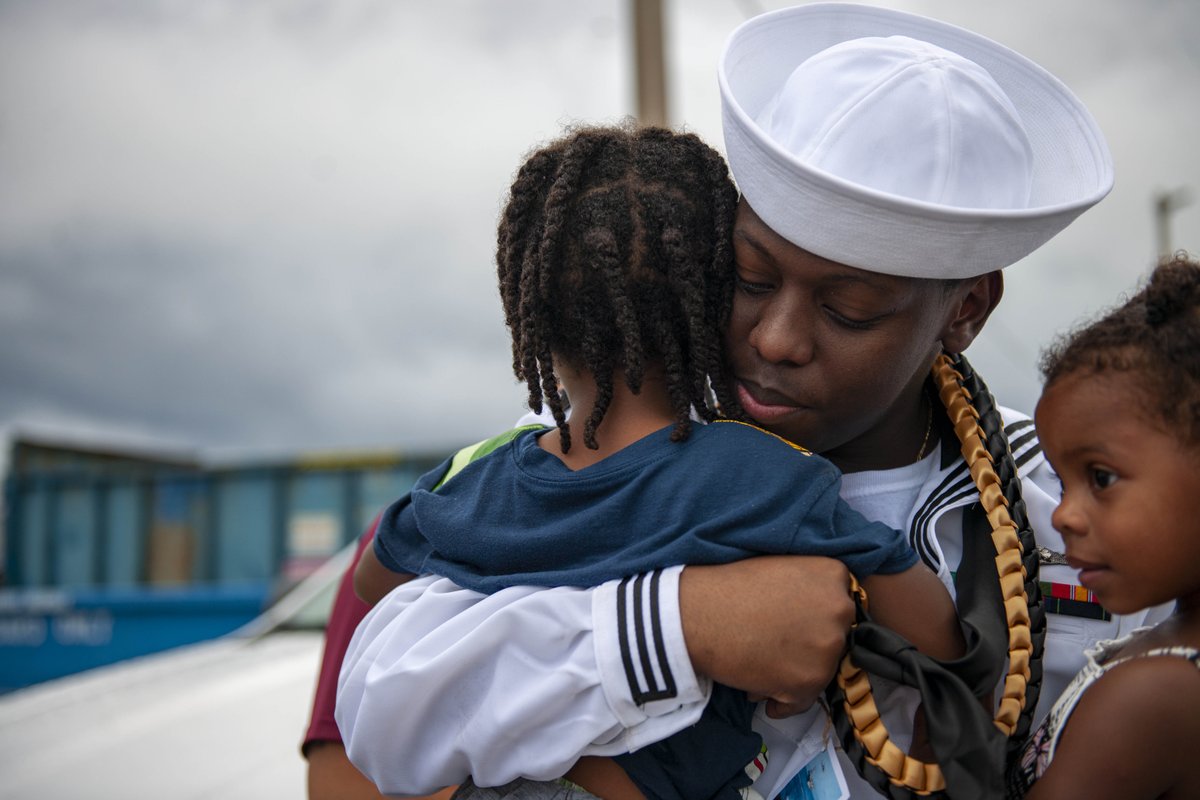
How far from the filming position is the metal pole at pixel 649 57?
25.1 ft

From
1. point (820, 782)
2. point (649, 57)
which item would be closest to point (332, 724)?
point (820, 782)

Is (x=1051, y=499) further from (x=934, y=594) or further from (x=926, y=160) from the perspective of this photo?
(x=926, y=160)

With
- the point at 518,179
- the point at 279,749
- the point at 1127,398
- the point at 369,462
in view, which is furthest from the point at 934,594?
the point at 369,462

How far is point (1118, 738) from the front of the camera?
4.39 feet

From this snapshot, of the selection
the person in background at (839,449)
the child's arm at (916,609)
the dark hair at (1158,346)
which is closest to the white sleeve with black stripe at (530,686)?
the person in background at (839,449)

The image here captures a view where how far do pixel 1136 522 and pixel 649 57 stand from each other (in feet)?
22.7

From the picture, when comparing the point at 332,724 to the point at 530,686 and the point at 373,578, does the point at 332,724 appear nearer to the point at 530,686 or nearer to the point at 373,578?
the point at 373,578

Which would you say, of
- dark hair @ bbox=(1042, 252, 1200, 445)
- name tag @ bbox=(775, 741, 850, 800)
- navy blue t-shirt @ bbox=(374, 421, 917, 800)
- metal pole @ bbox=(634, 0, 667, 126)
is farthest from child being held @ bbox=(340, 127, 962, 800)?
metal pole @ bbox=(634, 0, 667, 126)

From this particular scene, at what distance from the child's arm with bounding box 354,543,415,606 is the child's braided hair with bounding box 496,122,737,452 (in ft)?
1.40

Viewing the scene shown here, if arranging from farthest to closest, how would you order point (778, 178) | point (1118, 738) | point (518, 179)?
point (518, 179) < point (778, 178) < point (1118, 738)

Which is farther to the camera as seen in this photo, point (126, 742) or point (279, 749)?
point (126, 742)

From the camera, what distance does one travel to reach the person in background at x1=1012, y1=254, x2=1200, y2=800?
4.31 ft

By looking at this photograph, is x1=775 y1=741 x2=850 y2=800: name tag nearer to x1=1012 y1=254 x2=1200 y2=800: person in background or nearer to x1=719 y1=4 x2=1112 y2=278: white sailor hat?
x1=1012 y1=254 x2=1200 y2=800: person in background

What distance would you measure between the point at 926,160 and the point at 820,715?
87 centimetres
